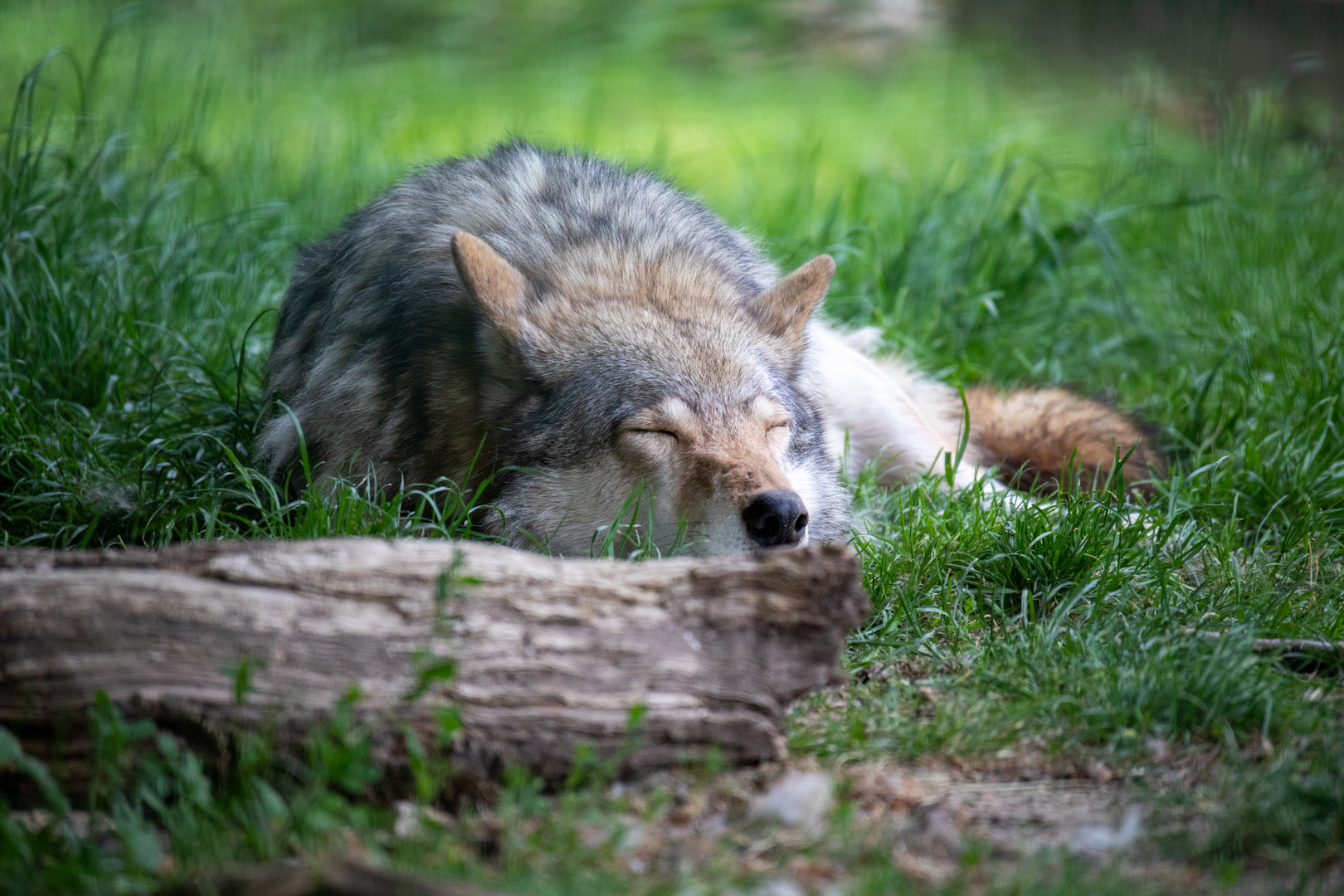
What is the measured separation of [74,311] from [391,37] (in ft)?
36.0

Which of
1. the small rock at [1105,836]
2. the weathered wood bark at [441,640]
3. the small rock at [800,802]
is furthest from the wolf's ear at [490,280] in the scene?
the small rock at [1105,836]

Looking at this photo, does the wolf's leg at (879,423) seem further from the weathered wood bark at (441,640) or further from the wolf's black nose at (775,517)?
the weathered wood bark at (441,640)

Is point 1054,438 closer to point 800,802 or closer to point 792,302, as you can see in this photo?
point 792,302

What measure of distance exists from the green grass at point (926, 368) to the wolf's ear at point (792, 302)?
76 centimetres

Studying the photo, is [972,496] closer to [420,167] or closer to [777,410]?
[777,410]

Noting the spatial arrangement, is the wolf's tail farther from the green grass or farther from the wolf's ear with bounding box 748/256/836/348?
the wolf's ear with bounding box 748/256/836/348

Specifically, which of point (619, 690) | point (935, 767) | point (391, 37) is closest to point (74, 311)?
point (619, 690)

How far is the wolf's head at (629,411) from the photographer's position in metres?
3.15

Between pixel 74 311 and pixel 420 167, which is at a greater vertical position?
pixel 420 167

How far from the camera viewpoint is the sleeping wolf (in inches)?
129

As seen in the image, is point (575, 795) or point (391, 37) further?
point (391, 37)

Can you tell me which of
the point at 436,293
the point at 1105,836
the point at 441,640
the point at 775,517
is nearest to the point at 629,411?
Answer: the point at 775,517

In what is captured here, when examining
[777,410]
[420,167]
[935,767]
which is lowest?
[935,767]

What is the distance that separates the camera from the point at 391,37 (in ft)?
47.2
